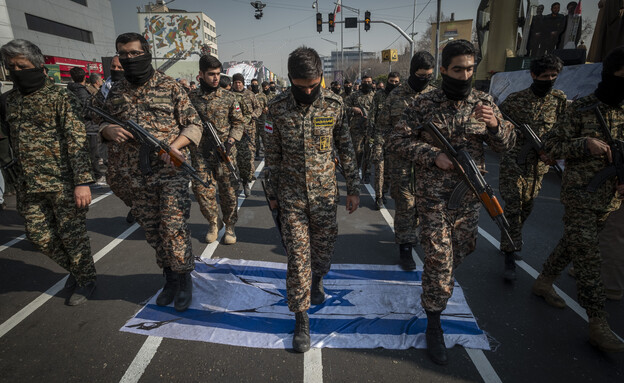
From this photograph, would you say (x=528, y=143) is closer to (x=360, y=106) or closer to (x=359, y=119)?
(x=359, y=119)

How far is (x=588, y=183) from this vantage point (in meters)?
2.56

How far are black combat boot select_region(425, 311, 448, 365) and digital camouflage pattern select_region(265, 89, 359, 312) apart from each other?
972 mm

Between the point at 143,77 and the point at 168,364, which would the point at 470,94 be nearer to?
the point at 143,77

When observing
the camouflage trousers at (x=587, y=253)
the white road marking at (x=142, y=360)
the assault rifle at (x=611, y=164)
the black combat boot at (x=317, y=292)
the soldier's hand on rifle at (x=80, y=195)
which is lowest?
the white road marking at (x=142, y=360)

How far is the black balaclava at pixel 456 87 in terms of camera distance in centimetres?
232

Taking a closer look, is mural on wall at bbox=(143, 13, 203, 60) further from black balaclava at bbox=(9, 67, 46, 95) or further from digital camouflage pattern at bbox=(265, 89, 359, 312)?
digital camouflage pattern at bbox=(265, 89, 359, 312)

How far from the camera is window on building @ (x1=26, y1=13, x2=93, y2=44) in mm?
27219

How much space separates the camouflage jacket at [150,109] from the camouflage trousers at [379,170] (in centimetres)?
341

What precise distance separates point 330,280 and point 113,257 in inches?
110

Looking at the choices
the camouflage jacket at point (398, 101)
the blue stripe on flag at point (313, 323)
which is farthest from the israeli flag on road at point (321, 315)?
the camouflage jacket at point (398, 101)

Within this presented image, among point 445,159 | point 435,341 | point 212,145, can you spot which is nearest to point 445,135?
point 445,159

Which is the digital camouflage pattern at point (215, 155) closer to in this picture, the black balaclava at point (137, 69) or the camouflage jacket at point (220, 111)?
the camouflage jacket at point (220, 111)

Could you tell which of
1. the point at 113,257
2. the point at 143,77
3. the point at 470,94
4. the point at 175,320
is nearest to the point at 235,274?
the point at 175,320

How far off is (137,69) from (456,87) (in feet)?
8.37
